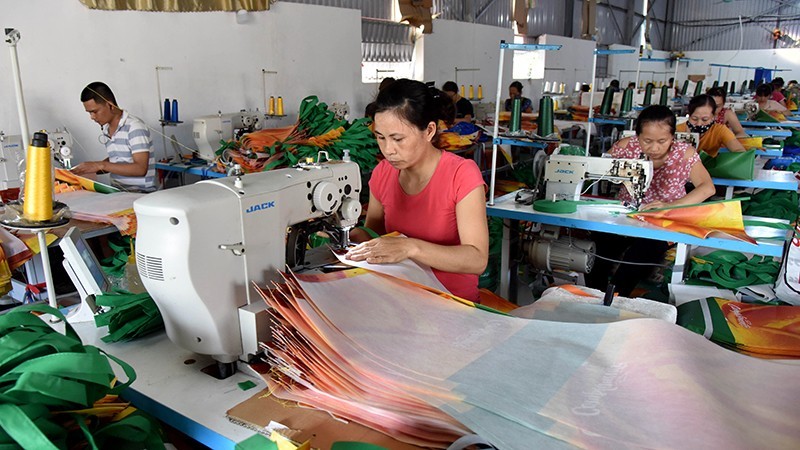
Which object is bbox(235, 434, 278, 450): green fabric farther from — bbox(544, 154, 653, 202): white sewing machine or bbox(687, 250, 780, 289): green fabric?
bbox(544, 154, 653, 202): white sewing machine

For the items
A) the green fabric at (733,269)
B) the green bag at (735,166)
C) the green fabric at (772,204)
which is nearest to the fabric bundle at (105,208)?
the green fabric at (733,269)

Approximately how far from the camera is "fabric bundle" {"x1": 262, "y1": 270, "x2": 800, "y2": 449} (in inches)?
38.9

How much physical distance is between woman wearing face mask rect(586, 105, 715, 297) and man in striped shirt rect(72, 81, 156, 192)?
10.5 ft

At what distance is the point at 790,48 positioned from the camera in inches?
751

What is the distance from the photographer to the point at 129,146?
165 inches

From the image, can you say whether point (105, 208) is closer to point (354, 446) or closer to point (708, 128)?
point (354, 446)

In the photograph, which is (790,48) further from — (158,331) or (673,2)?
(158,331)

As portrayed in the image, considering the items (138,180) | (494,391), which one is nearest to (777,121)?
(138,180)

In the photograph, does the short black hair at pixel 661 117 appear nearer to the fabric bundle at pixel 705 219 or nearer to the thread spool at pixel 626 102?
the fabric bundle at pixel 705 219

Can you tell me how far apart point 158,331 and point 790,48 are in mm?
22977

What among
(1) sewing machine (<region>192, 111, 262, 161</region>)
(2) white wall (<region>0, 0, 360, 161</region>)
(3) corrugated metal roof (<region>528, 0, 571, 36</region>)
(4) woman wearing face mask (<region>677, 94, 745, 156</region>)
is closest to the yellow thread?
(1) sewing machine (<region>192, 111, 262, 161</region>)

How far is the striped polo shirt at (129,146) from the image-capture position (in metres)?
4.17

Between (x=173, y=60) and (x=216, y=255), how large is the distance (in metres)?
4.79

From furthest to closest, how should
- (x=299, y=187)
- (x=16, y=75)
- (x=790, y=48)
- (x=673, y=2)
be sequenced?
(x=673, y=2)
(x=790, y=48)
(x=299, y=187)
(x=16, y=75)
